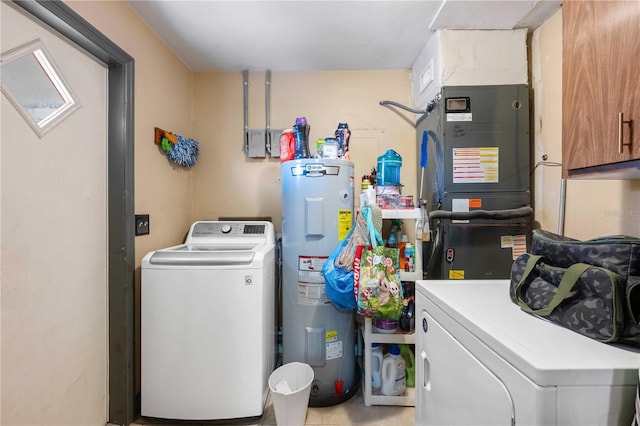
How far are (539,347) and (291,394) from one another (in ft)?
3.71

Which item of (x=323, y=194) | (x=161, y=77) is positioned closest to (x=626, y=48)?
(x=323, y=194)

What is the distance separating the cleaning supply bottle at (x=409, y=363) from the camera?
1.64 metres

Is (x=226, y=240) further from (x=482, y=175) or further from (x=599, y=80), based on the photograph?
(x=599, y=80)

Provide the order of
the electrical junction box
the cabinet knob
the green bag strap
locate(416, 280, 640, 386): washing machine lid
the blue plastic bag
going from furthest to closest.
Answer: the electrical junction box < the blue plastic bag < the cabinet knob < the green bag strap < locate(416, 280, 640, 386): washing machine lid

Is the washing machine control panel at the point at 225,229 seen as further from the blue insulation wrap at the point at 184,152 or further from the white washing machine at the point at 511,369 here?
the white washing machine at the point at 511,369

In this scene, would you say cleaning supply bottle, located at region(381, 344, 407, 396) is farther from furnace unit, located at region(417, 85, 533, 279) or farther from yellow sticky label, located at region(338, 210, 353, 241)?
yellow sticky label, located at region(338, 210, 353, 241)

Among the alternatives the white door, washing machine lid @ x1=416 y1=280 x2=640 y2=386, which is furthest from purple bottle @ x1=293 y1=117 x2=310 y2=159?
washing machine lid @ x1=416 y1=280 x2=640 y2=386

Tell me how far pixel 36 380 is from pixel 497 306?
1.75m

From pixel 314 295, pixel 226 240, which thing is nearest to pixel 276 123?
pixel 226 240

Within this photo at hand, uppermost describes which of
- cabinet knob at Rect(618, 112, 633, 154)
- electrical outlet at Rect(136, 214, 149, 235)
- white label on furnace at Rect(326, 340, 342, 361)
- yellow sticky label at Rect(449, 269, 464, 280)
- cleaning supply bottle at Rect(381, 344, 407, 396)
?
cabinet knob at Rect(618, 112, 633, 154)

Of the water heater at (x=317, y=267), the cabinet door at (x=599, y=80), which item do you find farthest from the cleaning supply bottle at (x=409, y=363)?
the cabinet door at (x=599, y=80)

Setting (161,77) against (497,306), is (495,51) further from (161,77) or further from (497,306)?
(161,77)

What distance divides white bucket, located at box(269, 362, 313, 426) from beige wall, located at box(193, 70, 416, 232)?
1.14 metres

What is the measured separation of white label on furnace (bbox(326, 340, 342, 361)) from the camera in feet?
5.18
